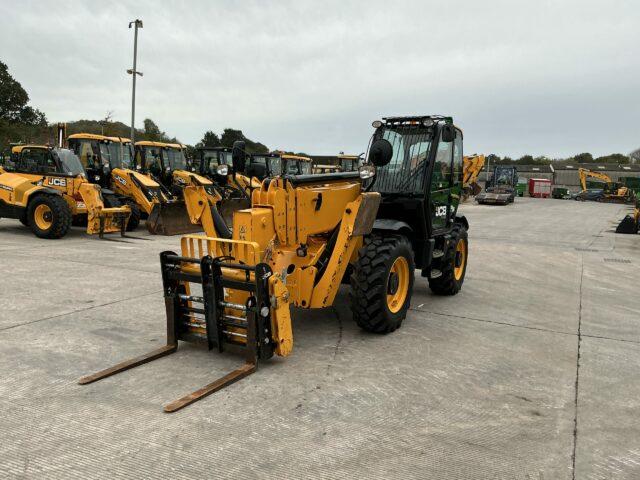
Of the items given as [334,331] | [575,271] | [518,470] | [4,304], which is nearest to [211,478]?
[518,470]

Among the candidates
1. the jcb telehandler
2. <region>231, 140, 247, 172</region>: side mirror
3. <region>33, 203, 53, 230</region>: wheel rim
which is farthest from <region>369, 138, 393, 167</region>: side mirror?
the jcb telehandler

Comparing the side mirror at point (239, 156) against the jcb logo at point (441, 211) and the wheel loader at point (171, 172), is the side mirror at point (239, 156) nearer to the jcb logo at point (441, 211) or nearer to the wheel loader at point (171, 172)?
the jcb logo at point (441, 211)

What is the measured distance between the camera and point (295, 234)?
504cm

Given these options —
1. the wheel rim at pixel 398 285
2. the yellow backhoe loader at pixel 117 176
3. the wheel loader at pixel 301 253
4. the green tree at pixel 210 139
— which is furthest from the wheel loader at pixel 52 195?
the green tree at pixel 210 139

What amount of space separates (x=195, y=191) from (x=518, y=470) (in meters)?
3.86

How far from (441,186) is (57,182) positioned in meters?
9.62

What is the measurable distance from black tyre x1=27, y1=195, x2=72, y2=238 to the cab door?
871 cm

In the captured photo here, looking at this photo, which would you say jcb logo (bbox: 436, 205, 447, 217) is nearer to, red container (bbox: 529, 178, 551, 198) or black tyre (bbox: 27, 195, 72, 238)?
black tyre (bbox: 27, 195, 72, 238)

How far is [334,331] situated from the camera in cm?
543

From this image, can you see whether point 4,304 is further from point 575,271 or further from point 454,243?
point 575,271

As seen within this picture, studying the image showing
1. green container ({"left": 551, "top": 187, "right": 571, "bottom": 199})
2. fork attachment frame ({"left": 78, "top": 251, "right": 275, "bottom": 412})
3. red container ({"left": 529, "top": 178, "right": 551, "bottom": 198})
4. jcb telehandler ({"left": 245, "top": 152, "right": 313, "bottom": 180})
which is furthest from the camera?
red container ({"left": 529, "top": 178, "right": 551, "bottom": 198})

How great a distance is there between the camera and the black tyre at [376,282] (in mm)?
5027

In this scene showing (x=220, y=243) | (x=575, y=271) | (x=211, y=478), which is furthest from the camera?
(x=575, y=271)

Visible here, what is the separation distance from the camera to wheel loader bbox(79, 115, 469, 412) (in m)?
4.29
